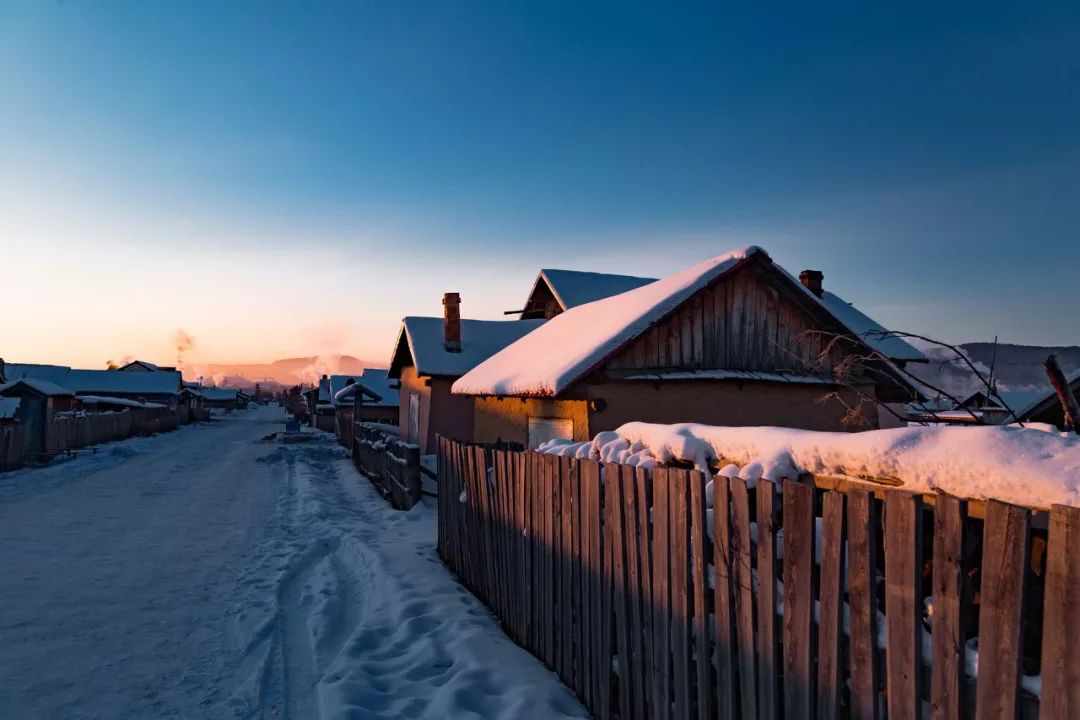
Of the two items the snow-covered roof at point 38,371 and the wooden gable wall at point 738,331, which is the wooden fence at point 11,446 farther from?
the snow-covered roof at point 38,371

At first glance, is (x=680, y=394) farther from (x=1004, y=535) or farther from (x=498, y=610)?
(x=1004, y=535)

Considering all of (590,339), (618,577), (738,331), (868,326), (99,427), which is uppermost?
(868,326)

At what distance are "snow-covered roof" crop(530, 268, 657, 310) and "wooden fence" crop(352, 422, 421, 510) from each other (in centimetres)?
858

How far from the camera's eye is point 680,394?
10.1 meters

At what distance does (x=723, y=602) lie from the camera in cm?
291

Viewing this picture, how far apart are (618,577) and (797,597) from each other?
55.7 inches

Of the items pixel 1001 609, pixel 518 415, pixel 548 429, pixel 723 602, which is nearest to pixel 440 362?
pixel 518 415

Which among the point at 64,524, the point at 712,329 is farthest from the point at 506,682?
the point at 64,524

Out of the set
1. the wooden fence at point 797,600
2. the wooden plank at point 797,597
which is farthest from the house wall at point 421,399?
the wooden plank at point 797,597

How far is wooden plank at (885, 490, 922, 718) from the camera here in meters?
2.10

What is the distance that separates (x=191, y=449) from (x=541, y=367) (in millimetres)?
22947

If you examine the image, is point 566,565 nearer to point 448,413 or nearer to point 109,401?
point 448,413

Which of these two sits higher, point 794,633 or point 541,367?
point 541,367

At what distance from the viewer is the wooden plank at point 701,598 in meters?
3.02
